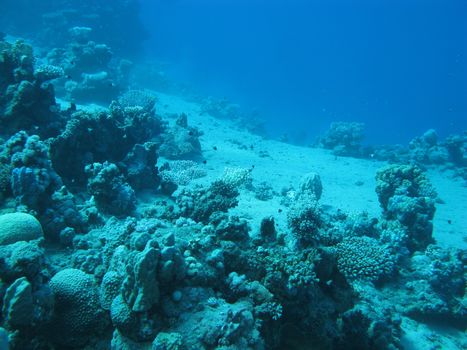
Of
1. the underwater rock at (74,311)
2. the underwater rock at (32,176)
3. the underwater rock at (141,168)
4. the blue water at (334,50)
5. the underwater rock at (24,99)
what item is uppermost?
the blue water at (334,50)

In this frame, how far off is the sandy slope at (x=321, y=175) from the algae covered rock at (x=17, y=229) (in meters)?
6.46

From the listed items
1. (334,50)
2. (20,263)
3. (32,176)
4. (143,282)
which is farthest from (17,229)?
(334,50)

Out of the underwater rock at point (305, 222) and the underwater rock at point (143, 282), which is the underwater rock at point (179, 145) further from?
the underwater rock at point (143, 282)

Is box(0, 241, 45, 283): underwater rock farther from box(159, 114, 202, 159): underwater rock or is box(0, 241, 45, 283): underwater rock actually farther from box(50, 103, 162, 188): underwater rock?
box(159, 114, 202, 159): underwater rock

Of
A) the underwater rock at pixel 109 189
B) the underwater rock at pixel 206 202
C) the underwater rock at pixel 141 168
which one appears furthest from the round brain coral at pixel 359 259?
the underwater rock at pixel 141 168

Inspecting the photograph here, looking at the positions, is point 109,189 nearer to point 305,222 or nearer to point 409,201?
point 305,222

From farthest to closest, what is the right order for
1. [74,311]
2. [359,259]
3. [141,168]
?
1. [141,168]
2. [359,259]
3. [74,311]

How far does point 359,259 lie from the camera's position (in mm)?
7320

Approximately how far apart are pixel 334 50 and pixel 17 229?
205629 mm

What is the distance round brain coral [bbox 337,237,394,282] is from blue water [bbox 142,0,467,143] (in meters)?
88.1

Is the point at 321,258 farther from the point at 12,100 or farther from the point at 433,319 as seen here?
the point at 12,100

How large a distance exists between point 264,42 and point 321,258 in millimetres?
202885

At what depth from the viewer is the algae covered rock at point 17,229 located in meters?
4.87

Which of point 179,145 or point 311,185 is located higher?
point 179,145
